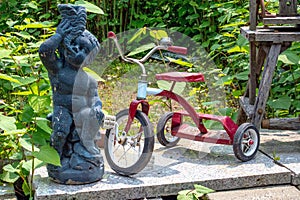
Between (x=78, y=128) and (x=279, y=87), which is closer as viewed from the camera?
(x=78, y=128)

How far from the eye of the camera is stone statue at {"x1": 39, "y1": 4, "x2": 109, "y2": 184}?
2832 mm

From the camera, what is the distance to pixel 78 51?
2830 millimetres

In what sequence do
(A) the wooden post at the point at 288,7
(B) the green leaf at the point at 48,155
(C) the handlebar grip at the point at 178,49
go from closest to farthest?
(B) the green leaf at the point at 48,155 → (C) the handlebar grip at the point at 178,49 → (A) the wooden post at the point at 288,7

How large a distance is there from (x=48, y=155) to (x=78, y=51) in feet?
1.78

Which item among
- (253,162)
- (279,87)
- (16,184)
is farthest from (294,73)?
(16,184)

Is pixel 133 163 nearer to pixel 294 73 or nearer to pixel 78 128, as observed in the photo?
pixel 78 128

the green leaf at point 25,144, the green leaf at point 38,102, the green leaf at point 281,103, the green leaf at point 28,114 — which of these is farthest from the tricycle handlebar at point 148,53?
the green leaf at point 281,103

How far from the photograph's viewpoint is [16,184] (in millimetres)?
3215

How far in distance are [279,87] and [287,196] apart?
1.43 metres

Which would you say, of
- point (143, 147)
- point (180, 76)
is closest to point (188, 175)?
point (143, 147)

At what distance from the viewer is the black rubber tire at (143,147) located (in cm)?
290

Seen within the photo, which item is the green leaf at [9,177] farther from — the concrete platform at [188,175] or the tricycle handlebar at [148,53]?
the tricycle handlebar at [148,53]

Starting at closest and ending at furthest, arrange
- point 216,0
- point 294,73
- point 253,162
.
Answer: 1. point 253,162
2. point 294,73
3. point 216,0

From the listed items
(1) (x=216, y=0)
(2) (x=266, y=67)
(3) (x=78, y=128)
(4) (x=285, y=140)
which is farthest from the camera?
(1) (x=216, y=0)
